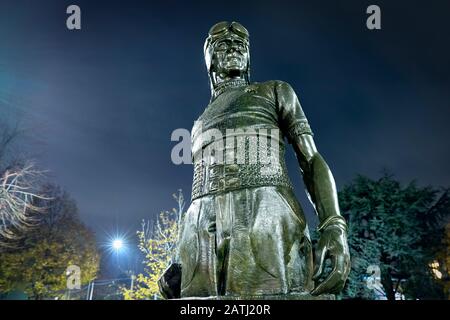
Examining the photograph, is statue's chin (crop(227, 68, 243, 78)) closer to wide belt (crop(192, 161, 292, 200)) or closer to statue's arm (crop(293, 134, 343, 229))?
statue's arm (crop(293, 134, 343, 229))

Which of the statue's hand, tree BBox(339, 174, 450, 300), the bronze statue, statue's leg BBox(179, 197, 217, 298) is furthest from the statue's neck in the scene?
tree BBox(339, 174, 450, 300)

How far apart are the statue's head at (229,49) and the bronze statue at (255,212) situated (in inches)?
10.7

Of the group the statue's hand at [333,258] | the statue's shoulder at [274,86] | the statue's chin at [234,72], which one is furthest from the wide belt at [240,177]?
the statue's chin at [234,72]

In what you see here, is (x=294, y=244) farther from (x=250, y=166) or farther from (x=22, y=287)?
(x=22, y=287)

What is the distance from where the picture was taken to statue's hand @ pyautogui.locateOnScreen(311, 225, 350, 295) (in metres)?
3.08

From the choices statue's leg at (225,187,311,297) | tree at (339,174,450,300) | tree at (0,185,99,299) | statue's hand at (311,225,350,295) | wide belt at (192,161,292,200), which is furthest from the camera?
tree at (0,185,99,299)

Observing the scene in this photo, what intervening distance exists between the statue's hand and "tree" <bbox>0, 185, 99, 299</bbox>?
103 feet

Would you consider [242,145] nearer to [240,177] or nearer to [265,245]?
[240,177]

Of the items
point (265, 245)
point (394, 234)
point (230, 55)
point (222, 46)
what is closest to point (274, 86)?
point (230, 55)

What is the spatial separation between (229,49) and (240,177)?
66.7 inches

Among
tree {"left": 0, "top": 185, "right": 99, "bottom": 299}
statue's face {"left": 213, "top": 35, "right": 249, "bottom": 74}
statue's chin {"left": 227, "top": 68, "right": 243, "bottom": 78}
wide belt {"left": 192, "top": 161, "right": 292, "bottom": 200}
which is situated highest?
tree {"left": 0, "top": 185, "right": 99, "bottom": 299}

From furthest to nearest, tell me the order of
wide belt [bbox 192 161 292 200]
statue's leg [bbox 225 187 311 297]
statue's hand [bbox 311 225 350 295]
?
wide belt [bbox 192 161 292 200] → statue's leg [bbox 225 187 311 297] → statue's hand [bbox 311 225 350 295]

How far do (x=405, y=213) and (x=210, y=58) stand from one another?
2907cm
